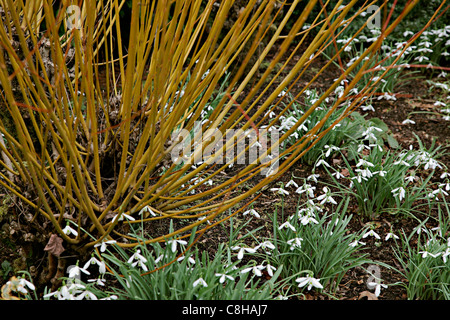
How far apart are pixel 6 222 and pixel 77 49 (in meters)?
1.14

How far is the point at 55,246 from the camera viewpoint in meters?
1.92

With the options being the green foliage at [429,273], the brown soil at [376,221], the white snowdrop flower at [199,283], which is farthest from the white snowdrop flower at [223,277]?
the green foliage at [429,273]

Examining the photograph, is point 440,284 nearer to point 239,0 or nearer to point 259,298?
point 259,298

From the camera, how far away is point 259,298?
5.95 feet

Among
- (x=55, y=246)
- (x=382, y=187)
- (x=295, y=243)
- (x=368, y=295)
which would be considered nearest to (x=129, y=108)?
(x=55, y=246)

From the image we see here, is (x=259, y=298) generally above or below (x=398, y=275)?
above

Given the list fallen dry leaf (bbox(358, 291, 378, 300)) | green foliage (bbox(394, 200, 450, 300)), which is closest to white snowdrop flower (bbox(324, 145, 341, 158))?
green foliage (bbox(394, 200, 450, 300))

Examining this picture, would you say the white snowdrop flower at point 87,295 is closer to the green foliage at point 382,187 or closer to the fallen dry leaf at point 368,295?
the fallen dry leaf at point 368,295

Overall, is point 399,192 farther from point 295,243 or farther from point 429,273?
point 295,243

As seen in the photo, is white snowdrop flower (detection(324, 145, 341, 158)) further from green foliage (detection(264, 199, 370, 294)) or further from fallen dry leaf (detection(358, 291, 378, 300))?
fallen dry leaf (detection(358, 291, 378, 300))

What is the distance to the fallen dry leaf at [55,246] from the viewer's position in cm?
191

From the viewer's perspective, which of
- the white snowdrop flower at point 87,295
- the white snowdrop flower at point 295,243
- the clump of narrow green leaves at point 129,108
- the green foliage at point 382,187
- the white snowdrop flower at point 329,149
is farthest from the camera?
the white snowdrop flower at point 329,149

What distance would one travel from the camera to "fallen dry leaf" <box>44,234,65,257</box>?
1.91 metres
